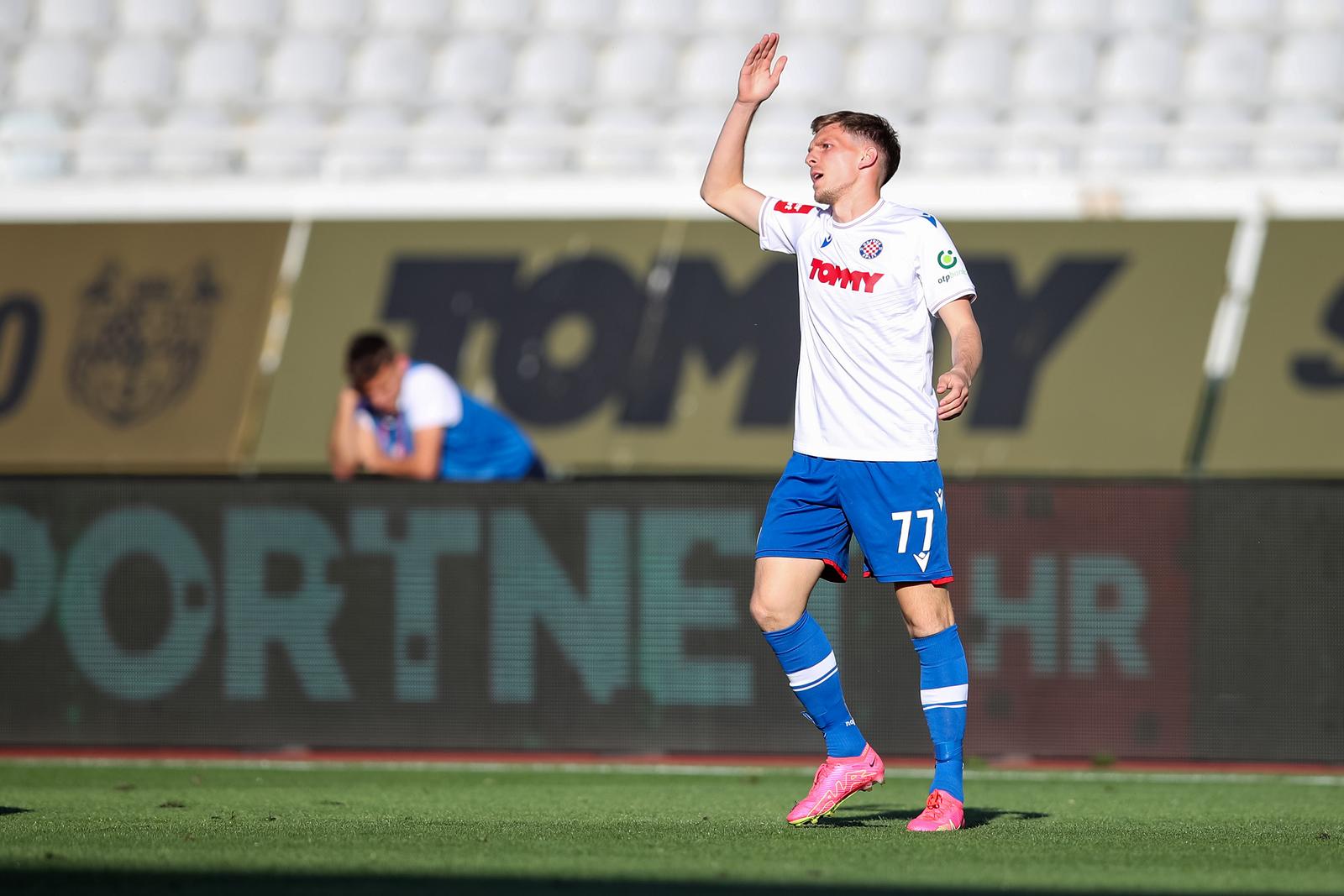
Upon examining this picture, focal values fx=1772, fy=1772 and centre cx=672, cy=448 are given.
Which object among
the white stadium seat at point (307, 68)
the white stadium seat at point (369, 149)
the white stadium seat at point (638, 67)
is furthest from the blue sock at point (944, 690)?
the white stadium seat at point (307, 68)

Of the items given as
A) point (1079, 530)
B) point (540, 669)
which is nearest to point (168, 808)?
point (540, 669)

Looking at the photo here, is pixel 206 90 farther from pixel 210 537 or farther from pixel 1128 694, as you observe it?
pixel 1128 694

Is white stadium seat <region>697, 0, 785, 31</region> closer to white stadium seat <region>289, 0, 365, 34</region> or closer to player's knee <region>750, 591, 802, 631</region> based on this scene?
white stadium seat <region>289, 0, 365, 34</region>

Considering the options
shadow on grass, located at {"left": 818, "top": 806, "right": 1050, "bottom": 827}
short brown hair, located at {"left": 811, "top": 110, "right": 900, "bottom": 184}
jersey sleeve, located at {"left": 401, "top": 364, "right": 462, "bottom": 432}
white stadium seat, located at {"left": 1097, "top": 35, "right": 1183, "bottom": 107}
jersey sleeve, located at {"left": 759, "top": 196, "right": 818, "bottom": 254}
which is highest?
white stadium seat, located at {"left": 1097, "top": 35, "right": 1183, "bottom": 107}

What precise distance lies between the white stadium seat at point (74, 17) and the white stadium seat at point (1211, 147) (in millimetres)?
8242

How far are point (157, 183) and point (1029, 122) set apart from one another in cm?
612

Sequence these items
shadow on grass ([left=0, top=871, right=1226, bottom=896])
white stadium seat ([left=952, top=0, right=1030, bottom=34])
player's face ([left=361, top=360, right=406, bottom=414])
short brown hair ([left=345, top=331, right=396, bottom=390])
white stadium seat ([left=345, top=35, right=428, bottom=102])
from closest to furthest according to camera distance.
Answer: shadow on grass ([left=0, top=871, right=1226, bottom=896]) → short brown hair ([left=345, top=331, right=396, bottom=390]) → player's face ([left=361, top=360, right=406, bottom=414]) → white stadium seat ([left=952, top=0, right=1030, bottom=34]) → white stadium seat ([left=345, top=35, right=428, bottom=102])

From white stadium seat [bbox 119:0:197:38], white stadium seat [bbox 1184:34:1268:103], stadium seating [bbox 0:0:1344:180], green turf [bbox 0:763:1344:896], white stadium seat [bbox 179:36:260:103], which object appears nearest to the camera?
green turf [bbox 0:763:1344:896]

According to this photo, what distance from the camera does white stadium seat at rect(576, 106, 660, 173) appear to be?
501 inches

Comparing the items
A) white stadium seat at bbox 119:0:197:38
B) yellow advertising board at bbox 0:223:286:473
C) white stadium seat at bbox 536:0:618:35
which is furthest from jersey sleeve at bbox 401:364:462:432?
white stadium seat at bbox 119:0:197:38

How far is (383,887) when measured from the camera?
11.6ft

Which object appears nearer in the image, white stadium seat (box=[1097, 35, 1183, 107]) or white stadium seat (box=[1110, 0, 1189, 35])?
white stadium seat (box=[1097, 35, 1183, 107])

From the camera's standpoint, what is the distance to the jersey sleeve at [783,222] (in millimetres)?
4824

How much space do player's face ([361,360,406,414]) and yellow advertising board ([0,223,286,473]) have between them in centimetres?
274
